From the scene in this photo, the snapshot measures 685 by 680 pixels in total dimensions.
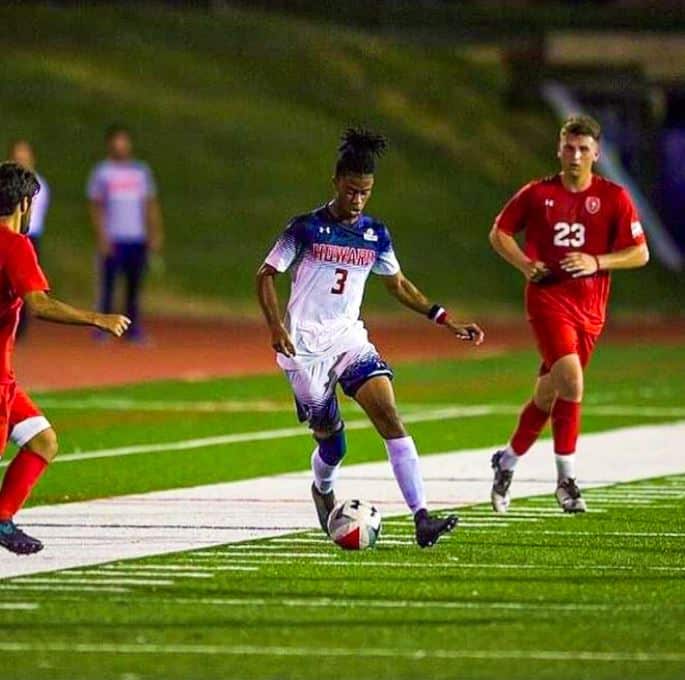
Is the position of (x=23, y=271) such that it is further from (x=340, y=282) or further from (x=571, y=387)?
(x=571, y=387)

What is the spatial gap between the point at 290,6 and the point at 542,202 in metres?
37.2

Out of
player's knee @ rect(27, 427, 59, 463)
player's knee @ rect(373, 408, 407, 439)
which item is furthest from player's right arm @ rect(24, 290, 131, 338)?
player's knee @ rect(373, 408, 407, 439)

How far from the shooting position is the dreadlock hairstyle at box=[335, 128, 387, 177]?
513 inches

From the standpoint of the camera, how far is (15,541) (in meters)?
12.6

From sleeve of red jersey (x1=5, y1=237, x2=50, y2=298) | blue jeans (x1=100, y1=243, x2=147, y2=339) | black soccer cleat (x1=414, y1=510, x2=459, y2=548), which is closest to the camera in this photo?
sleeve of red jersey (x1=5, y1=237, x2=50, y2=298)

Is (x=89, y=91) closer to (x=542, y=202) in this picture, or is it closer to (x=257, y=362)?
(x=257, y=362)

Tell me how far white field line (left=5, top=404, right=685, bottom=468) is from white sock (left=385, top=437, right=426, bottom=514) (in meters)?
5.26

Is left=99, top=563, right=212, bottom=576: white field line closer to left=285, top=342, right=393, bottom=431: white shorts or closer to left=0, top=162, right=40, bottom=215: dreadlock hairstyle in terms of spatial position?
left=285, top=342, right=393, bottom=431: white shorts

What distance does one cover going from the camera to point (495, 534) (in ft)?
45.5

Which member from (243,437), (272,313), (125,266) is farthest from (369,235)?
(125,266)

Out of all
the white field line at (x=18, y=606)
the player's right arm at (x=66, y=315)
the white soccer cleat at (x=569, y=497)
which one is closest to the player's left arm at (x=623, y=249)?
the white soccer cleat at (x=569, y=497)

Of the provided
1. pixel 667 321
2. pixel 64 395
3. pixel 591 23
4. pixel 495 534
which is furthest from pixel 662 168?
pixel 495 534

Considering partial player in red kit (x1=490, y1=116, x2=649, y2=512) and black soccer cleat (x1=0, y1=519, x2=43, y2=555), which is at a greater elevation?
partial player in red kit (x1=490, y1=116, x2=649, y2=512)

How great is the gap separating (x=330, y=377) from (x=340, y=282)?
0.47m
